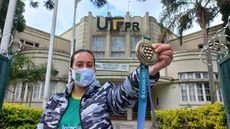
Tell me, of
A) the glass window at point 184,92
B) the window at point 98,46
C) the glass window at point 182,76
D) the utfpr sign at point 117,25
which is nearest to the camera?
the glass window at point 184,92

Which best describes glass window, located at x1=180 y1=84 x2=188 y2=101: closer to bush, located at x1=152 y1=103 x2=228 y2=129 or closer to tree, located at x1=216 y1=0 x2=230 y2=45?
tree, located at x1=216 y1=0 x2=230 y2=45

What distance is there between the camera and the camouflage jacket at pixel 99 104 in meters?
1.13

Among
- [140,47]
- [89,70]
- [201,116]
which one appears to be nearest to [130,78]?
[140,47]

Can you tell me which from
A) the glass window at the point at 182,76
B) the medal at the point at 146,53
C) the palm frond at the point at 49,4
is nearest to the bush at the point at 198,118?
the medal at the point at 146,53

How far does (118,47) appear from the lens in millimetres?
16734

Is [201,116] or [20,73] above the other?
[20,73]

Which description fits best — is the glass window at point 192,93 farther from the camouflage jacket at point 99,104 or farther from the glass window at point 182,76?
the camouflage jacket at point 99,104

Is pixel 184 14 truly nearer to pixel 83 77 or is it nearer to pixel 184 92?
pixel 184 92

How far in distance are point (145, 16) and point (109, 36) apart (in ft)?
11.9

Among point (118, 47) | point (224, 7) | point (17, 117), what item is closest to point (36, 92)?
point (118, 47)

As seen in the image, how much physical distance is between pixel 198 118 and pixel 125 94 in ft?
20.8

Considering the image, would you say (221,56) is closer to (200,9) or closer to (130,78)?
(130,78)

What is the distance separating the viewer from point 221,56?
2.84 m

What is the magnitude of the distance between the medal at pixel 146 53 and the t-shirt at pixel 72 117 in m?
0.56
